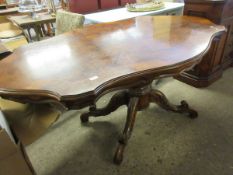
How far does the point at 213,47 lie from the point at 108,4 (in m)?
1.49

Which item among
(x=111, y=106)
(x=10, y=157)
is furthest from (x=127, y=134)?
(x=10, y=157)

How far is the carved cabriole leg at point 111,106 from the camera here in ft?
4.83

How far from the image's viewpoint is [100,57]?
3.07 ft

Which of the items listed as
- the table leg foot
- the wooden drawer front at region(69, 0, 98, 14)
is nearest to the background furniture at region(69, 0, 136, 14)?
the wooden drawer front at region(69, 0, 98, 14)

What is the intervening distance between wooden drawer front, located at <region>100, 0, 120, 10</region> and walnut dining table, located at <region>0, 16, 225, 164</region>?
4.19 ft

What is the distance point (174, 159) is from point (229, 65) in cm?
154

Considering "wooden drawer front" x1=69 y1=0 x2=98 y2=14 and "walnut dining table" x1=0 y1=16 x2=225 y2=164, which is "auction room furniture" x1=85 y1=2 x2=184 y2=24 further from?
"walnut dining table" x1=0 y1=16 x2=225 y2=164

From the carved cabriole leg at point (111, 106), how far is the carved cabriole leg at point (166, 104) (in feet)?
0.67

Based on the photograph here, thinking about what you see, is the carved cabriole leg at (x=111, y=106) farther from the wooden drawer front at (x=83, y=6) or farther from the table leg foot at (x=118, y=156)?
the wooden drawer front at (x=83, y=6)

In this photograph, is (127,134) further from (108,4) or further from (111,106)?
(108,4)

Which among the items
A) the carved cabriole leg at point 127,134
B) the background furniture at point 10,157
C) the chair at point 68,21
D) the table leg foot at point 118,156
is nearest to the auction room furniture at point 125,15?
the chair at point 68,21

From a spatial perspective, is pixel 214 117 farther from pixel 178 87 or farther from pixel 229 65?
pixel 229 65

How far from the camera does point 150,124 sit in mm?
1570

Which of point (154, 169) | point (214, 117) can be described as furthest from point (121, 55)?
point (214, 117)
